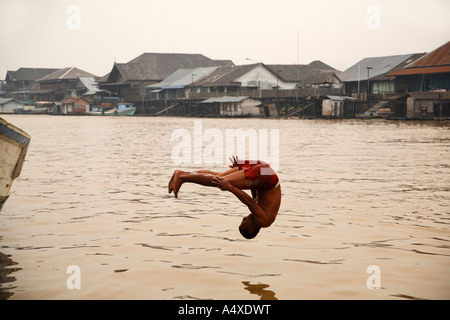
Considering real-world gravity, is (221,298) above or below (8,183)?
below

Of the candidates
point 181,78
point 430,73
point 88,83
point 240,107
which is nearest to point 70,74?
point 88,83

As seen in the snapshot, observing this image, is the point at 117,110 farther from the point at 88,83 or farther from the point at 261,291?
the point at 261,291

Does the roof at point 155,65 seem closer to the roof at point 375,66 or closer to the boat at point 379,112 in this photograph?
the roof at point 375,66

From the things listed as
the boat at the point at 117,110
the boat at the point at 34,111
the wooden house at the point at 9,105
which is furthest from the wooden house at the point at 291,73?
the wooden house at the point at 9,105

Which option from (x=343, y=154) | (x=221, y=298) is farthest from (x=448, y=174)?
(x=221, y=298)

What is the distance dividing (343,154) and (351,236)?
12.6 meters

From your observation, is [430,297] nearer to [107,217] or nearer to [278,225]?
[278,225]

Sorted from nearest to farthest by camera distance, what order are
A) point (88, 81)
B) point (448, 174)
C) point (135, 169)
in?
point (448, 174)
point (135, 169)
point (88, 81)

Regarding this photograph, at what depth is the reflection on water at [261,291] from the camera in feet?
17.7

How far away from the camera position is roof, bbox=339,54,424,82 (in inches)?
2311

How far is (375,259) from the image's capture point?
21.6 feet

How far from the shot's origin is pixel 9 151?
291 inches

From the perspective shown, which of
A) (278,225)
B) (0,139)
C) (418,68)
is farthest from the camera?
(418,68)
